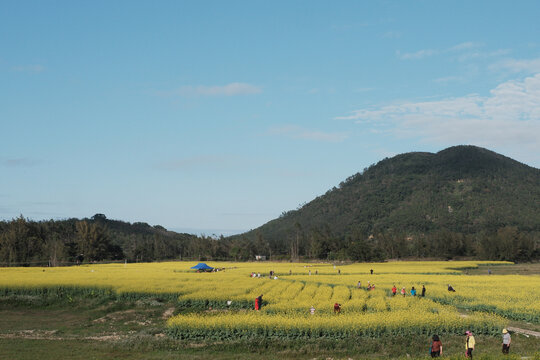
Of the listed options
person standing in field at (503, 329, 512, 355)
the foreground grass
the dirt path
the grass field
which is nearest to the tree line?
the grass field

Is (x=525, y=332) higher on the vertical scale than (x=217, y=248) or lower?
lower

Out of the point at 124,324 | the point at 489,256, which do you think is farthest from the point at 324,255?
the point at 124,324

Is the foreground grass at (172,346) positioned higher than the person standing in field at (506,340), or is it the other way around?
the person standing in field at (506,340)

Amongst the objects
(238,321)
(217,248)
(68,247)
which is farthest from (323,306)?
(217,248)

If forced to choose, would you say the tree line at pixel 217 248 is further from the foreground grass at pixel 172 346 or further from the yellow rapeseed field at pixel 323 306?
the foreground grass at pixel 172 346

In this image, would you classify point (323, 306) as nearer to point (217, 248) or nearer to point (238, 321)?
point (238, 321)

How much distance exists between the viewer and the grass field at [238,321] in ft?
82.9

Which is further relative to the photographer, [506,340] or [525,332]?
[525,332]

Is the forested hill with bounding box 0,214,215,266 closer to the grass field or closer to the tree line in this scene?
the tree line

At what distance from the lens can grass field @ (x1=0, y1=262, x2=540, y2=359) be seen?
25.3 m

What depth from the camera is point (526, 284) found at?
5081 cm

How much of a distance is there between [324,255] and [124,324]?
105575 millimetres

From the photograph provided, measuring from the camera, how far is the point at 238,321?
2762cm

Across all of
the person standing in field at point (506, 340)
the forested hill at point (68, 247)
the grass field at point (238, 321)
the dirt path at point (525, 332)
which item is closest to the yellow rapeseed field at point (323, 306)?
the grass field at point (238, 321)
